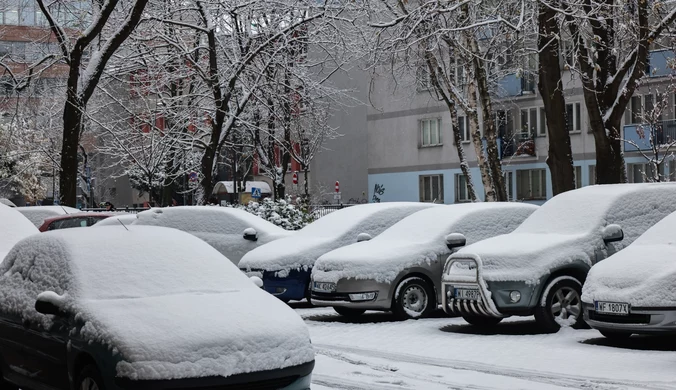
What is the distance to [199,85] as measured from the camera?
35.6 m

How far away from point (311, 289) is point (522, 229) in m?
3.36

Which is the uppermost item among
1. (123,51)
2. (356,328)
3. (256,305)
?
(123,51)

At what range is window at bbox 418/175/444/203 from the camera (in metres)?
54.3

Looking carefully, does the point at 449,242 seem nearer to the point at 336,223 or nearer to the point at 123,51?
the point at 336,223

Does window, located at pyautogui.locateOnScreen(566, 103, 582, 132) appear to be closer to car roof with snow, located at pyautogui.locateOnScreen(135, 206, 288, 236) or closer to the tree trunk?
the tree trunk

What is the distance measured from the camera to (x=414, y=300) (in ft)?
53.8

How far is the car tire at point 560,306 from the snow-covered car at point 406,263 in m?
2.12

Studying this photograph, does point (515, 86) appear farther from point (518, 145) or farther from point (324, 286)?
point (324, 286)

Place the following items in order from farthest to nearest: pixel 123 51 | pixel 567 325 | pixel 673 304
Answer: pixel 123 51 < pixel 567 325 < pixel 673 304

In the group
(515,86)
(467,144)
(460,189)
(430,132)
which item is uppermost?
(515,86)

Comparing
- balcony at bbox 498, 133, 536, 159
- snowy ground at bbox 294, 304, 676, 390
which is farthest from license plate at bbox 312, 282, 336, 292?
balcony at bbox 498, 133, 536, 159

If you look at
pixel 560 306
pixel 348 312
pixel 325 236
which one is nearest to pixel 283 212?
pixel 325 236

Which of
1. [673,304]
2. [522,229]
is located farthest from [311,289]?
[673,304]

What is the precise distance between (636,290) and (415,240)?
195 inches
